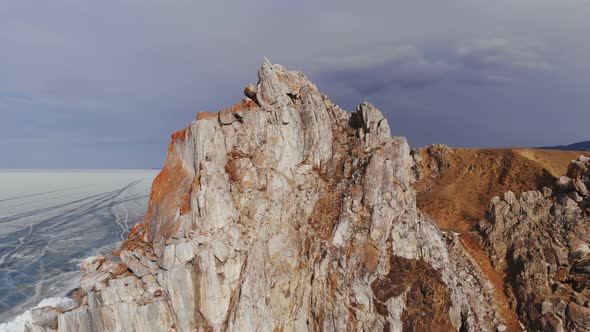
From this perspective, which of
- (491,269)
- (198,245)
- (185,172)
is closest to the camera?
(198,245)

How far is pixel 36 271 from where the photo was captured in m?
42.4

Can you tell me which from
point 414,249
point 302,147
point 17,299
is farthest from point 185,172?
point 17,299

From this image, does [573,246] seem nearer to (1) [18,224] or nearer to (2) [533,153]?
(2) [533,153]

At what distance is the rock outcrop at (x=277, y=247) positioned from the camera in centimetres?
1792

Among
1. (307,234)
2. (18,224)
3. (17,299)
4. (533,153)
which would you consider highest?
(533,153)

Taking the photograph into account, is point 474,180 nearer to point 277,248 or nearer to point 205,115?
point 277,248

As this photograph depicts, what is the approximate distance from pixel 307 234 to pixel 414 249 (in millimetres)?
6943

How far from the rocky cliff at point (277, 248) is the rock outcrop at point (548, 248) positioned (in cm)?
93

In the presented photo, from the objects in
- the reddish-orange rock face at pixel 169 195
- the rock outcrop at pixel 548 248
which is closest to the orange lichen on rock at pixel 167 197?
the reddish-orange rock face at pixel 169 195

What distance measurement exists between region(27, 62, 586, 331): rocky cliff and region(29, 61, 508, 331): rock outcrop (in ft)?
0.22

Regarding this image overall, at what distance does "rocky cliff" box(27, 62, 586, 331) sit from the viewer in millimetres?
17891

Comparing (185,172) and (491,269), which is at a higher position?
(185,172)

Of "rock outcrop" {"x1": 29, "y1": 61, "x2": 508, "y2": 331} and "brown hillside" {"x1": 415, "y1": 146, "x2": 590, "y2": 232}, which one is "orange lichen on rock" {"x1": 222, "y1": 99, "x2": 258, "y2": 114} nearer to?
"rock outcrop" {"x1": 29, "y1": 61, "x2": 508, "y2": 331}

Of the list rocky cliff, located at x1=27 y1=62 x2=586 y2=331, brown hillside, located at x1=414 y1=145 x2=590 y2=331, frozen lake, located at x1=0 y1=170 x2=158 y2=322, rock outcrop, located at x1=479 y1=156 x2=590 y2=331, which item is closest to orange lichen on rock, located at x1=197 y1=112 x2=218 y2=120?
rocky cliff, located at x1=27 y1=62 x2=586 y2=331
